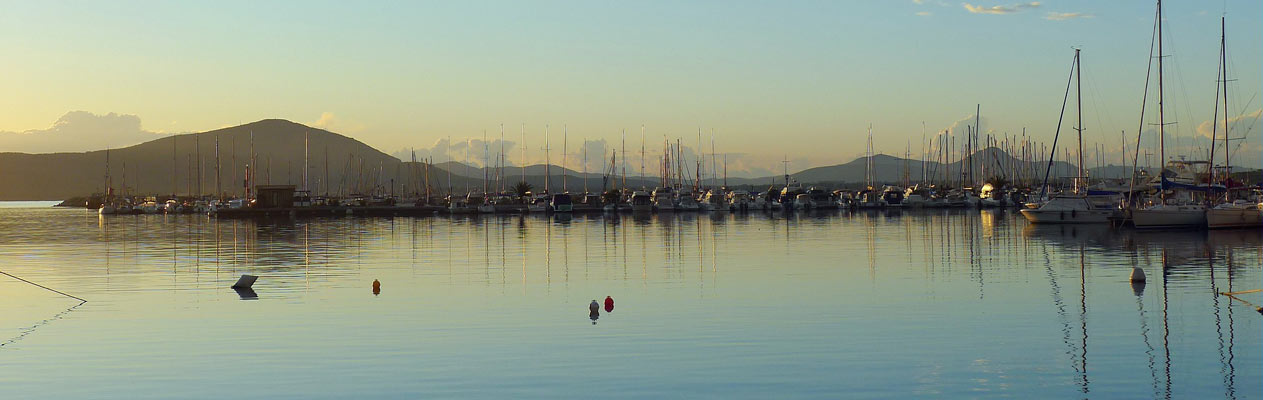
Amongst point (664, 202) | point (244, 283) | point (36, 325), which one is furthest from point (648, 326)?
point (664, 202)

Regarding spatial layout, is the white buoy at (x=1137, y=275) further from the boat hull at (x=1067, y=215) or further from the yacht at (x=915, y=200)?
the yacht at (x=915, y=200)

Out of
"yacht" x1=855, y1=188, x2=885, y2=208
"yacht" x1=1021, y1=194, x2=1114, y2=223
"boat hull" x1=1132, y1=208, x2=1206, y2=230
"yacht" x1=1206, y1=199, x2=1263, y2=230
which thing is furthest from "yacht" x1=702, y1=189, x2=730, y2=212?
"yacht" x1=1206, y1=199, x2=1263, y2=230

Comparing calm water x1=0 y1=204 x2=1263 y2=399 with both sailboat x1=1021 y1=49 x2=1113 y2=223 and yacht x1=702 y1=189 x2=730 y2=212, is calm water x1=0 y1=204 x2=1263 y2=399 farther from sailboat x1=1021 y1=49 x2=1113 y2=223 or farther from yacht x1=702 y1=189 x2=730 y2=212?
yacht x1=702 y1=189 x2=730 y2=212

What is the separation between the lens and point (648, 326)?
85.6 feet

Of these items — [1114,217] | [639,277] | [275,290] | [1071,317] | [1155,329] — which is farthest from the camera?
[1114,217]

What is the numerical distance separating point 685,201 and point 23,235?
77.2 meters

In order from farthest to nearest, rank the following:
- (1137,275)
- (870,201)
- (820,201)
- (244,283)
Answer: (820,201) → (870,201) → (244,283) → (1137,275)

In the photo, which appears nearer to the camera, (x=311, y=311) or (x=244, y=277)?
(x=311, y=311)

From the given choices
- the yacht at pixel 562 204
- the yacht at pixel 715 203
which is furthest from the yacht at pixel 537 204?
the yacht at pixel 715 203

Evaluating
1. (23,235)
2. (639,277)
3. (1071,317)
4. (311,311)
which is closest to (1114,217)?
(639,277)

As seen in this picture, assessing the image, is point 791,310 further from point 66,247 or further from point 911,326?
point 66,247

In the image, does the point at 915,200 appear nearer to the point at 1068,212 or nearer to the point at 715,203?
the point at 715,203

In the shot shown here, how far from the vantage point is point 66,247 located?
66000 mm

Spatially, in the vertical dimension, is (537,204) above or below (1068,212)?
above
